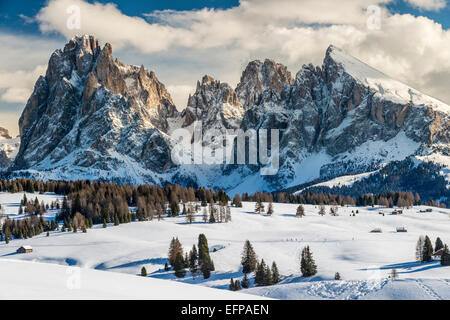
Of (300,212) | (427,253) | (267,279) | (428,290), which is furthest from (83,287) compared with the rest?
(300,212)

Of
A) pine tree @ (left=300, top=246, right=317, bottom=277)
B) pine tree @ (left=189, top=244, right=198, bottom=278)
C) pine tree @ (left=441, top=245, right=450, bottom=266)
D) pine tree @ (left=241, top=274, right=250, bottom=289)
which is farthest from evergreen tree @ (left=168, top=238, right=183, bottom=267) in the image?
pine tree @ (left=441, top=245, right=450, bottom=266)

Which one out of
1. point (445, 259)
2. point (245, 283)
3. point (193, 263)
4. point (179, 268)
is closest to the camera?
point (245, 283)

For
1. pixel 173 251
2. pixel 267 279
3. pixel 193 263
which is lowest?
pixel 267 279

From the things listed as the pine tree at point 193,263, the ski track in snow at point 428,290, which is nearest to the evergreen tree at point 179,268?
the pine tree at point 193,263

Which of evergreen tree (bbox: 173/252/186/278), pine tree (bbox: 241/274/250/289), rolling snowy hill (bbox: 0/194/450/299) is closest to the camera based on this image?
rolling snowy hill (bbox: 0/194/450/299)

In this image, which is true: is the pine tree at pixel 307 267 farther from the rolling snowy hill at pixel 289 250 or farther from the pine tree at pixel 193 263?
the pine tree at pixel 193 263

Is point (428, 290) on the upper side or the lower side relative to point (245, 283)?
upper

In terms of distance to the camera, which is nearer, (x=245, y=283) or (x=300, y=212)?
(x=245, y=283)

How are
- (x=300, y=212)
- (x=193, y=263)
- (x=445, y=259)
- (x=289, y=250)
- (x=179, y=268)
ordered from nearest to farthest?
(x=445, y=259), (x=179, y=268), (x=193, y=263), (x=289, y=250), (x=300, y=212)

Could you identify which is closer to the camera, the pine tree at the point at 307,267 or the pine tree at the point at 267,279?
the pine tree at the point at 267,279

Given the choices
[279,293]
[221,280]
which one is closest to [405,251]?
[221,280]

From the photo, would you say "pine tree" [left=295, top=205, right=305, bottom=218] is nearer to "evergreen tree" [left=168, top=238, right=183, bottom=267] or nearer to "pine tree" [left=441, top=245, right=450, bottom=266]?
"evergreen tree" [left=168, top=238, right=183, bottom=267]

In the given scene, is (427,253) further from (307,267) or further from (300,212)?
(300,212)
